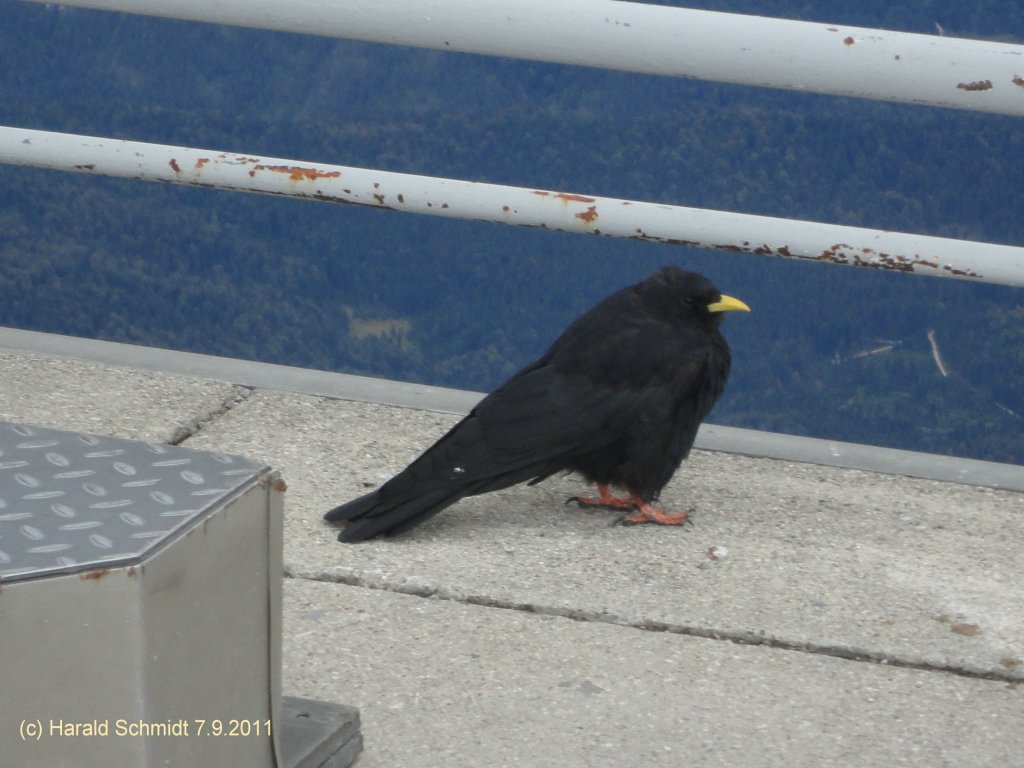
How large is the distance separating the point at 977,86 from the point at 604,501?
4.49 ft

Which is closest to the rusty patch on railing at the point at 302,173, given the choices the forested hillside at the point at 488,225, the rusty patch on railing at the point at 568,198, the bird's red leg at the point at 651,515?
the rusty patch on railing at the point at 568,198

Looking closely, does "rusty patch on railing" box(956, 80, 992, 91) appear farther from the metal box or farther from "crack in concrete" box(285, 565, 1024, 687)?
the metal box

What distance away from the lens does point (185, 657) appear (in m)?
1.73

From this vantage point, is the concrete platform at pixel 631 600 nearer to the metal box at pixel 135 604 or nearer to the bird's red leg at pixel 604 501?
the bird's red leg at pixel 604 501

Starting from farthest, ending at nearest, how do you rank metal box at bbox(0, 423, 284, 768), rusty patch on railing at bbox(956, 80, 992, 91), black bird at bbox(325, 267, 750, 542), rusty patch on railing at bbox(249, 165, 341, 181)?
rusty patch on railing at bbox(249, 165, 341, 181) → black bird at bbox(325, 267, 750, 542) → rusty patch on railing at bbox(956, 80, 992, 91) → metal box at bbox(0, 423, 284, 768)

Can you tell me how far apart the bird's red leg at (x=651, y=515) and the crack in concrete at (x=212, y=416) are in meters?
1.04

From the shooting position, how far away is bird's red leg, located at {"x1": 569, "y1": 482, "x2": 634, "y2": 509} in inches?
128

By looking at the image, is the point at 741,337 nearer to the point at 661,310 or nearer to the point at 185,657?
the point at 661,310

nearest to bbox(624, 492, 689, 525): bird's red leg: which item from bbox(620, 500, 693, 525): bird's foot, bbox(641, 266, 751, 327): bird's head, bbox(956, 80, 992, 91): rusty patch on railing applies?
bbox(620, 500, 693, 525): bird's foot

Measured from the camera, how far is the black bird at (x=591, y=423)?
3076 millimetres

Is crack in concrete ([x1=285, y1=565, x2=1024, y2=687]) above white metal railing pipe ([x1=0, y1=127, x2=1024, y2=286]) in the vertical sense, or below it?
below

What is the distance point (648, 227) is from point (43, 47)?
3.87m

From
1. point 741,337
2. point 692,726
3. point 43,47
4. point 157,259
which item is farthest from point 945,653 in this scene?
point 43,47

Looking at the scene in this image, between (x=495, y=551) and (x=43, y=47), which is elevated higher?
(x=43, y=47)
